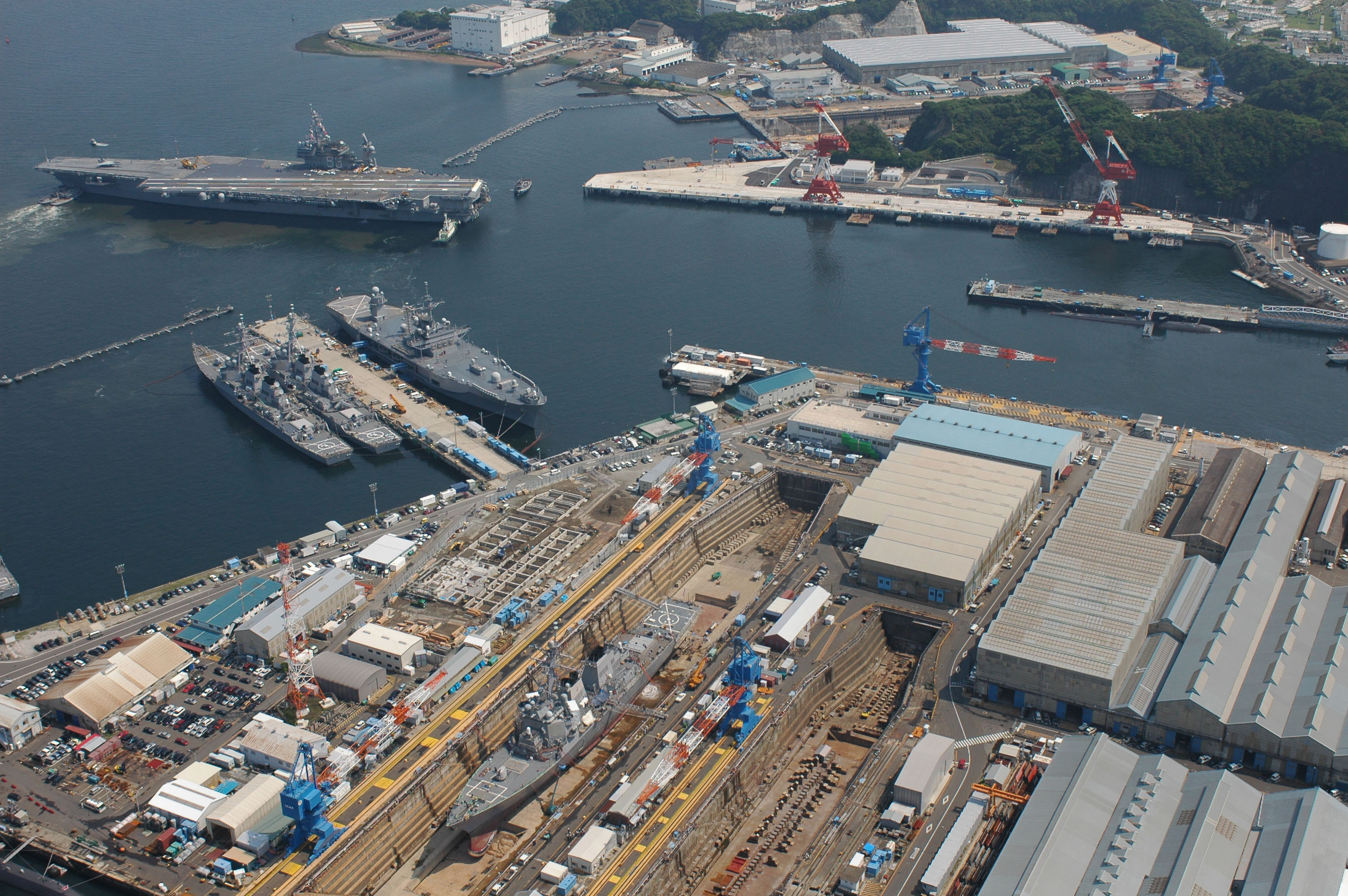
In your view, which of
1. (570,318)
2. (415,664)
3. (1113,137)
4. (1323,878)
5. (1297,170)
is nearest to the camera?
(1323,878)

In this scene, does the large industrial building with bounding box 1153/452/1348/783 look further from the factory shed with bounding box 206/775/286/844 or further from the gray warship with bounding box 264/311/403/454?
the gray warship with bounding box 264/311/403/454

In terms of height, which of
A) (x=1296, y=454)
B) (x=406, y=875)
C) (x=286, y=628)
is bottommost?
(x=406, y=875)

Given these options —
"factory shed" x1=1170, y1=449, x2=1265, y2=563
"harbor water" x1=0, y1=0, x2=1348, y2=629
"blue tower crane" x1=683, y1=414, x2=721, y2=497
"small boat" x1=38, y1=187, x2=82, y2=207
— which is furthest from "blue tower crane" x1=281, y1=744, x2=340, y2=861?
"small boat" x1=38, y1=187, x2=82, y2=207

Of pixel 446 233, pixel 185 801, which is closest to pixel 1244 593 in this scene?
pixel 185 801

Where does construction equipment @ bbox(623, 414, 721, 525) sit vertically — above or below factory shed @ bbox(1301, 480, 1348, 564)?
below

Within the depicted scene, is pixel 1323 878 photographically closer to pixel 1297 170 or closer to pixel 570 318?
pixel 570 318

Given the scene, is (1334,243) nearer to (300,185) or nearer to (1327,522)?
(1327,522)

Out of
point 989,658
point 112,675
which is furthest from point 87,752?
point 989,658
